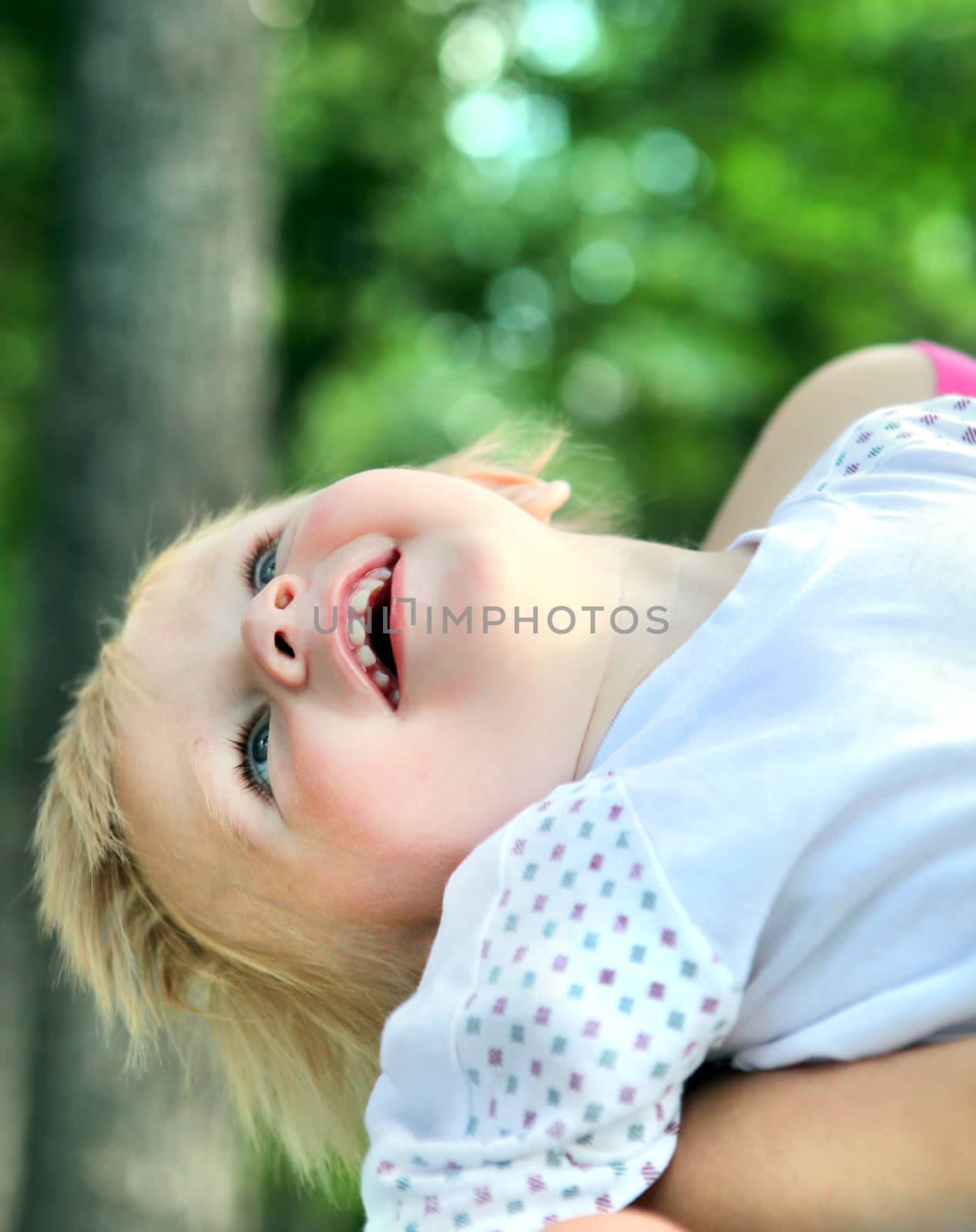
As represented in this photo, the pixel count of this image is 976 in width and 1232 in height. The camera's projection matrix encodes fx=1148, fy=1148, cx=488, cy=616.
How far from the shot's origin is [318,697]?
1282mm

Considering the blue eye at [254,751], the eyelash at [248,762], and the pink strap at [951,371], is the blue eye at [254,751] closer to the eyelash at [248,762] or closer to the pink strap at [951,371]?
the eyelash at [248,762]

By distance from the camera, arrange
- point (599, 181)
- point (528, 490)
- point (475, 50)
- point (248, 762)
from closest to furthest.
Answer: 1. point (248, 762)
2. point (528, 490)
3. point (599, 181)
4. point (475, 50)

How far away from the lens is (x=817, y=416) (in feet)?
5.85

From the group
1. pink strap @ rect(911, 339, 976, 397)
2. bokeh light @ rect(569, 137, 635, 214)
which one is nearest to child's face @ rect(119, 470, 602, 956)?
pink strap @ rect(911, 339, 976, 397)

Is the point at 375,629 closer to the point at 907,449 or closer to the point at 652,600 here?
the point at 652,600

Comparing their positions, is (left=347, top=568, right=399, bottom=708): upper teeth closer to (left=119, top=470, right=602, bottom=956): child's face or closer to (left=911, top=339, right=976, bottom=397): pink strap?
(left=119, top=470, right=602, bottom=956): child's face

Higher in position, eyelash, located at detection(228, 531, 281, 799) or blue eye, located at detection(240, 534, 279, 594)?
blue eye, located at detection(240, 534, 279, 594)

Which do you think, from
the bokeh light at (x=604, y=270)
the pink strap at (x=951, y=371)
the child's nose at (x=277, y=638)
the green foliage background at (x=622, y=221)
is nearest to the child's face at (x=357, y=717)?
the child's nose at (x=277, y=638)

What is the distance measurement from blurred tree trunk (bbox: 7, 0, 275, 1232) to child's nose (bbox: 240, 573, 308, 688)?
136cm

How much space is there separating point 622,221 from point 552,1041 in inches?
176

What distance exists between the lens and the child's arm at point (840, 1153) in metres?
0.92

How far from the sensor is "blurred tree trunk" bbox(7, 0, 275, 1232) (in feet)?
8.61

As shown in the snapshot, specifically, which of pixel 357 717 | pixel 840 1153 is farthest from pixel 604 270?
pixel 840 1153

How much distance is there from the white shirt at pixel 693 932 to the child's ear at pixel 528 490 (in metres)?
0.56
